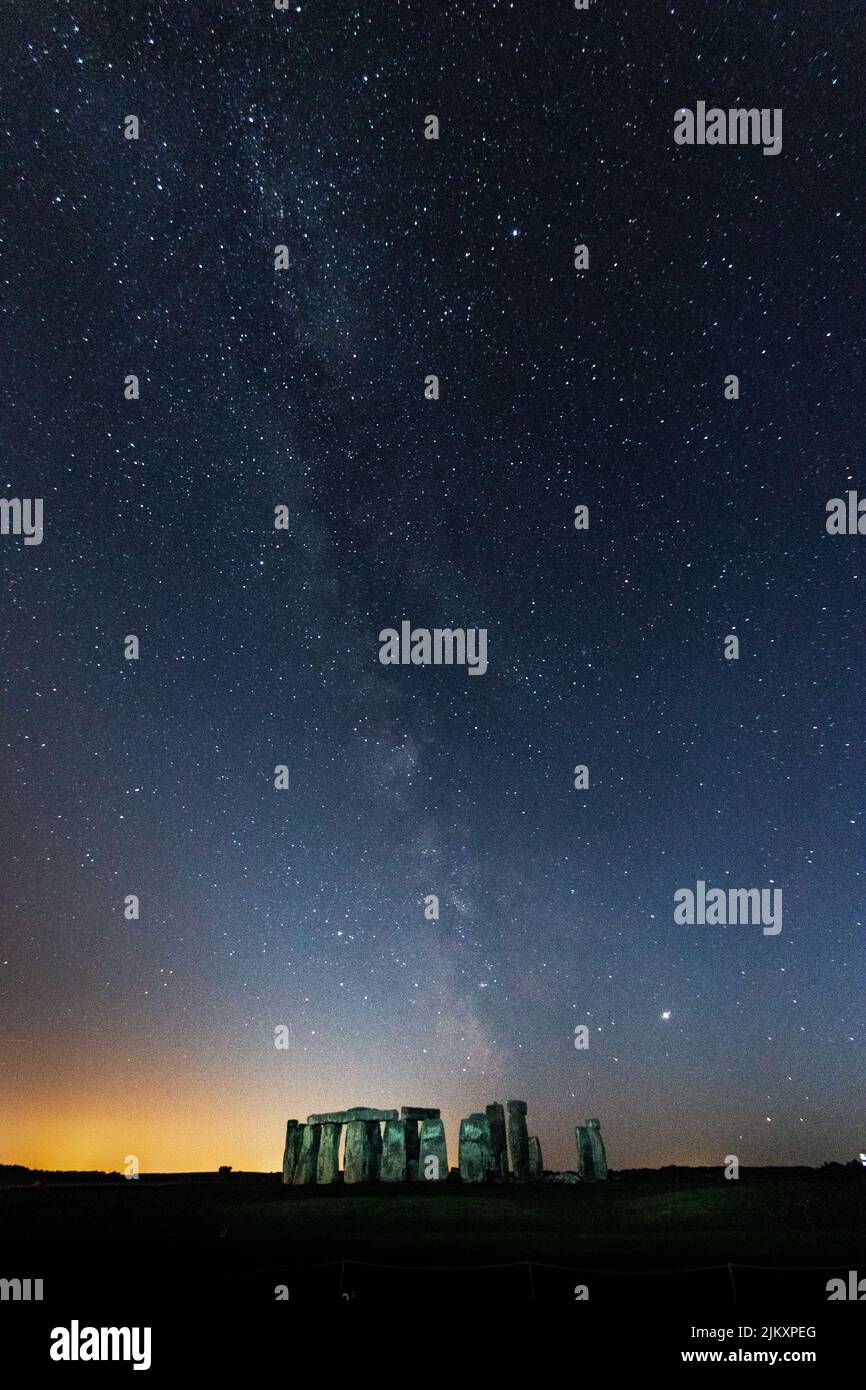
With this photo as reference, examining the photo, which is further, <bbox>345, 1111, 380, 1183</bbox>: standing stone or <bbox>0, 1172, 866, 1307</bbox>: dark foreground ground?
<bbox>345, 1111, 380, 1183</bbox>: standing stone

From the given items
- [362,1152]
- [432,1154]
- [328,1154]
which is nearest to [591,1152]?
[432,1154]

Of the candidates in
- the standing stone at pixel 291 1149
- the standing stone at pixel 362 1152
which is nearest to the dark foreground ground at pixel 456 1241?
the standing stone at pixel 362 1152

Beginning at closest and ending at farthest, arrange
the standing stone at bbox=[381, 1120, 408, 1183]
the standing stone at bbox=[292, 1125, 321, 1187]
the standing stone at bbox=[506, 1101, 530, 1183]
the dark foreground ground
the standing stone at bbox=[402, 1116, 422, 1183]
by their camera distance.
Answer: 1. the dark foreground ground
2. the standing stone at bbox=[381, 1120, 408, 1183]
3. the standing stone at bbox=[402, 1116, 422, 1183]
4. the standing stone at bbox=[506, 1101, 530, 1183]
5. the standing stone at bbox=[292, 1125, 321, 1187]

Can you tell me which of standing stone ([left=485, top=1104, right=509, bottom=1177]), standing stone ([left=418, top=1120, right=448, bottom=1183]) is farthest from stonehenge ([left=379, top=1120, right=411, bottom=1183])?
standing stone ([left=485, top=1104, right=509, bottom=1177])

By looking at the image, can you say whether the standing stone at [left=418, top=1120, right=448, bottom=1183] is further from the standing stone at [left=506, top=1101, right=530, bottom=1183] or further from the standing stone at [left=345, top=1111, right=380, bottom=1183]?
the standing stone at [left=506, top=1101, right=530, bottom=1183]

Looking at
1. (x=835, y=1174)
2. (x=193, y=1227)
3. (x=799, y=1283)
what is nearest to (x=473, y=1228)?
(x=193, y=1227)
